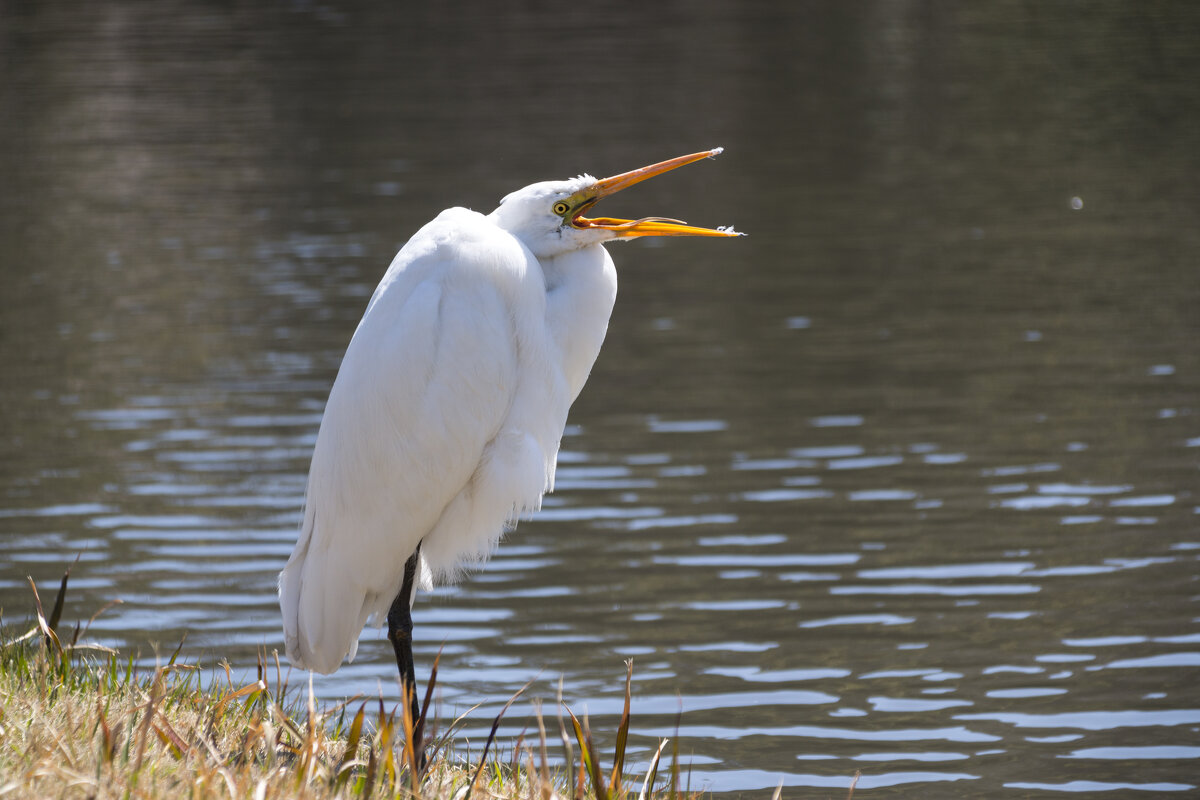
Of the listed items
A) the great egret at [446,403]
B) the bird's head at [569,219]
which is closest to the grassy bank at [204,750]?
the great egret at [446,403]

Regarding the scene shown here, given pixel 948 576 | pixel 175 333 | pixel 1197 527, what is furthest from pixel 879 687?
pixel 175 333

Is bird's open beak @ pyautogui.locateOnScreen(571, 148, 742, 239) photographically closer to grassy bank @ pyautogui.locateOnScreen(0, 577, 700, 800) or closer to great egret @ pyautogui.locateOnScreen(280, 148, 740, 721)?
great egret @ pyautogui.locateOnScreen(280, 148, 740, 721)

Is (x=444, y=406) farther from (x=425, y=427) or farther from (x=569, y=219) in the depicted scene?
(x=569, y=219)

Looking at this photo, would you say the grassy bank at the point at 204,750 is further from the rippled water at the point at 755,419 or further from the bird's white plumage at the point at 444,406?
the rippled water at the point at 755,419

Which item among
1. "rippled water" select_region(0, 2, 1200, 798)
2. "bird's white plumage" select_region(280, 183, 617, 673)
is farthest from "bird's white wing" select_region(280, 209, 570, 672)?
"rippled water" select_region(0, 2, 1200, 798)

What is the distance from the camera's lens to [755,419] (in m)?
8.91

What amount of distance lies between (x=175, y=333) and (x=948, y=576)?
6459 mm

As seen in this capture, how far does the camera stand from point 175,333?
11.2 meters

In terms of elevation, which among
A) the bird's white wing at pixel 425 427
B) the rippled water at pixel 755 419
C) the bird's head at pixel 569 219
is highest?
the bird's head at pixel 569 219

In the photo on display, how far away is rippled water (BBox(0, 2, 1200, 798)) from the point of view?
19.3 ft

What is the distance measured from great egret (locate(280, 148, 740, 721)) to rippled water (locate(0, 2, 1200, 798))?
3.32 ft

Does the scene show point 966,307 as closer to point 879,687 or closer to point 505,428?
point 879,687

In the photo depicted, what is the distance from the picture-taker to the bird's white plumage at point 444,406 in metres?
4.20

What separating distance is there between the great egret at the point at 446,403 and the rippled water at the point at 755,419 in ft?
3.32
